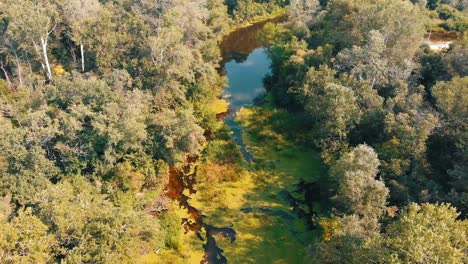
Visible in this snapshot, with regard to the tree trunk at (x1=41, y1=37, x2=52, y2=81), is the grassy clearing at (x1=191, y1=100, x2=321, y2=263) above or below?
below

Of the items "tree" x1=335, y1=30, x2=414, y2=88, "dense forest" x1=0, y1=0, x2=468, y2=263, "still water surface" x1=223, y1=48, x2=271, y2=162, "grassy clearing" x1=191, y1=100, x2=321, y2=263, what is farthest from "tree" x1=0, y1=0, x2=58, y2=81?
"tree" x1=335, y1=30, x2=414, y2=88

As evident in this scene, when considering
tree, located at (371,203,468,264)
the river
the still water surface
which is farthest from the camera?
the still water surface

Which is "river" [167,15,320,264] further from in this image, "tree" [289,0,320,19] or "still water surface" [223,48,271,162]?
"tree" [289,0,320,19]

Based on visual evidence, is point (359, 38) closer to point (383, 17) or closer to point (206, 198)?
point (383, 17)

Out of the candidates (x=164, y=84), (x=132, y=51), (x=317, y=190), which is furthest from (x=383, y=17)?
(x=132, y=51)

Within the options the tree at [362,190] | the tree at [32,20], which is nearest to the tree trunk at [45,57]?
the tree at [32,20]

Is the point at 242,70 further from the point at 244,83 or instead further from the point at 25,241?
the point at 25,241
